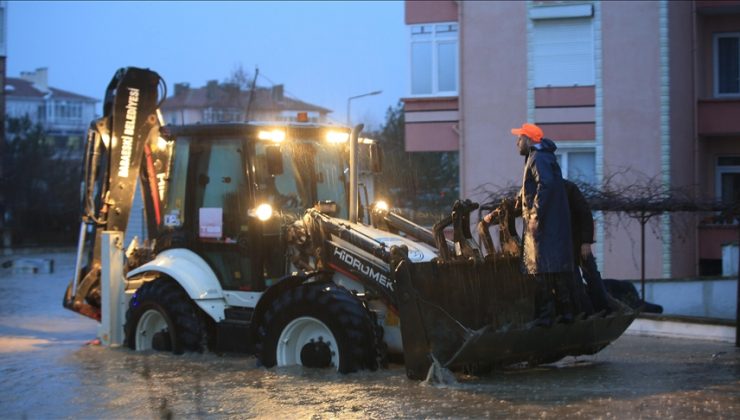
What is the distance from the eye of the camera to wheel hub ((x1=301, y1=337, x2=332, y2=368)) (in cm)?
1016

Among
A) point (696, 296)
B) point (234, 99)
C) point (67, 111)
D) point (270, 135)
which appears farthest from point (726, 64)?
point (67, 111)

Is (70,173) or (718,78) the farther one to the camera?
(70,173)

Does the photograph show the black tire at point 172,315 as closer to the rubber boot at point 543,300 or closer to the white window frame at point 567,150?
the rubber boot at point 543,300

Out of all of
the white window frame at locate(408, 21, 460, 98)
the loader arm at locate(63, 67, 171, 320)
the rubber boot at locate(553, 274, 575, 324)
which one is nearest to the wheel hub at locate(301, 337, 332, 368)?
the rubber boot at locate(553, 274, 575, 324)

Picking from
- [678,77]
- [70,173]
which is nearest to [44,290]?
[678,77]

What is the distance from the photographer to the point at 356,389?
30.3 feet

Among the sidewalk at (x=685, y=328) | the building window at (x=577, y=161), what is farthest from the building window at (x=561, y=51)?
the sidewalk at (x=685, y=328)

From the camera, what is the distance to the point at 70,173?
62.2 m

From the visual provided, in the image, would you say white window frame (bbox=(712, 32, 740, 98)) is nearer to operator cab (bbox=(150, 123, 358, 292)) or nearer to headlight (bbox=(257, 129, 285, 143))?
operator cab (bbox=(150, 123, 358, 292))

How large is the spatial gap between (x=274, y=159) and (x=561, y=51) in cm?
1287

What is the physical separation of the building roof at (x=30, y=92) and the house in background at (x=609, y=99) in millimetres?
84829

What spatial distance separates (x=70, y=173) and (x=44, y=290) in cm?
3852

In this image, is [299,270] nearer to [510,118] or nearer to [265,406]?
[265,406]

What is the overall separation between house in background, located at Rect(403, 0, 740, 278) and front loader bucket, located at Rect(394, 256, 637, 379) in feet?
37.3
